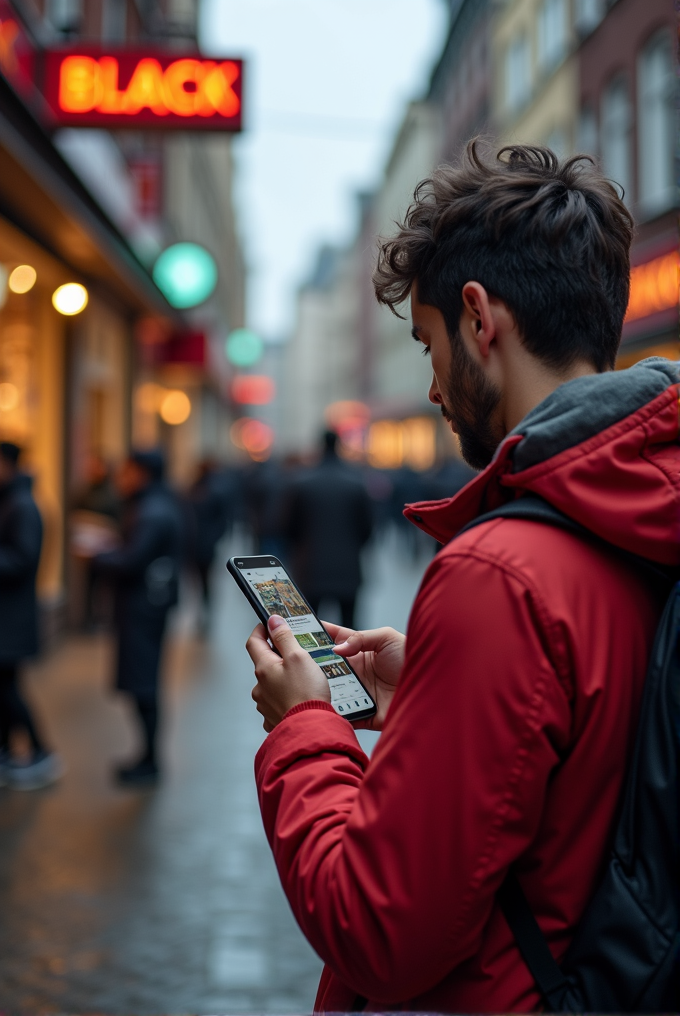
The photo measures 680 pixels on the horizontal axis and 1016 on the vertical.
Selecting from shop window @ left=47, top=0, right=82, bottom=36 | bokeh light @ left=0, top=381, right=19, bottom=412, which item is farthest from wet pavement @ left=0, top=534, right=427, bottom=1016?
shop window @ left=47, top=0, right=82, bottom=36

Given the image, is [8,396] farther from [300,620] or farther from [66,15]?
[300,620]

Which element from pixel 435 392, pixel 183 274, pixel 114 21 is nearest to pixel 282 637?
pixel 435 392

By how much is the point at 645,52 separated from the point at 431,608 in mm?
15701

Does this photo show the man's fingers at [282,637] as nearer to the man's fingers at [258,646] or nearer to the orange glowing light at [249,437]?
the man's fingers at [258,646]

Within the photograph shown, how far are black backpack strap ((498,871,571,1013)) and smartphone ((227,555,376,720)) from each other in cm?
43

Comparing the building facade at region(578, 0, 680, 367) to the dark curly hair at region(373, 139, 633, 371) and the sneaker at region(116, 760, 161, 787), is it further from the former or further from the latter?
the dark curly hair at region(373, 139, 633, 371)

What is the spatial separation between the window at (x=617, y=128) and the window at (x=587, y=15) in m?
1.00

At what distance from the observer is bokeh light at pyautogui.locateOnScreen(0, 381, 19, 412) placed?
31.7 ft

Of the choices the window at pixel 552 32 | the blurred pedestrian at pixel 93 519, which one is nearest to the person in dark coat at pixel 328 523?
the blurred pedestrian at pixel 93 519

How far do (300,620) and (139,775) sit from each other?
4628mm

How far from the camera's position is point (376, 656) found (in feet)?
5.92

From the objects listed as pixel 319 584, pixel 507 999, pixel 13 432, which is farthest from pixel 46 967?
pixel 13 432

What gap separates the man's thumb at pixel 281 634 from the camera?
1.52 meters

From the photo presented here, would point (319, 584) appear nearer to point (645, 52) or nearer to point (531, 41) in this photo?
point (645, 52)
